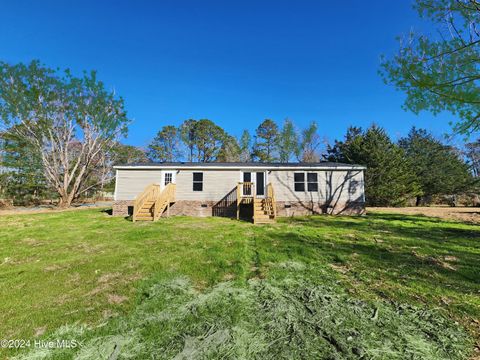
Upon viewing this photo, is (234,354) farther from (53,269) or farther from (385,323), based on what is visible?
(53,269)

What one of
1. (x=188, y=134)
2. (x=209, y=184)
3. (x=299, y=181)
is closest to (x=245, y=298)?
(x=209, y=184)

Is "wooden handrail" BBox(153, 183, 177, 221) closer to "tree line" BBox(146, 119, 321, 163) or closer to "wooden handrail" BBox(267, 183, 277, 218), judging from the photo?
"wooden handrail" BBox(267, 183, 277, 218)

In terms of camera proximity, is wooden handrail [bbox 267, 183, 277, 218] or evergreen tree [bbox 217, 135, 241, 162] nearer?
wooden handrail [bbox 267, 183, 277, 218]

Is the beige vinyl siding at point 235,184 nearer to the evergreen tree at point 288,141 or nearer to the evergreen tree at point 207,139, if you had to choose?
the evergreen tree at point 288,141

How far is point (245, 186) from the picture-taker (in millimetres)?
13117

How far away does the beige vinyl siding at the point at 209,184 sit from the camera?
13.0 metres

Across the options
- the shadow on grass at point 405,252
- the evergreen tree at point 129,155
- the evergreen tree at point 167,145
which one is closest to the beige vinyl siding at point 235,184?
the shadow on grass at point 405,252

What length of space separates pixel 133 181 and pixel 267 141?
20.9m

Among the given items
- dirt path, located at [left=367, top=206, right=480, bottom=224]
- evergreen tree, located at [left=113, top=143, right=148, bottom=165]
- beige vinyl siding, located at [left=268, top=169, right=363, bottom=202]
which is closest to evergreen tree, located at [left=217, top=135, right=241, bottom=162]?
evergreen tree, located at [left=113, top=143, right=148, bottom=165]

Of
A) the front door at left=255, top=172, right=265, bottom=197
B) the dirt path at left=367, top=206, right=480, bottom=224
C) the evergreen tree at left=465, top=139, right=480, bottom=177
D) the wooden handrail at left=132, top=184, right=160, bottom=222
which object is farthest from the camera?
the evergreen tree at left=465, top=139, right=480, bottom=177

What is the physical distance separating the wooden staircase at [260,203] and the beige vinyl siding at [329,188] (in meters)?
1.08

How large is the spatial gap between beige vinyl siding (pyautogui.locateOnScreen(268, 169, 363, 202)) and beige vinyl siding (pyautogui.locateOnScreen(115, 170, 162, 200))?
716 centimetres

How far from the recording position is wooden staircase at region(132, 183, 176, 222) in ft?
35.3

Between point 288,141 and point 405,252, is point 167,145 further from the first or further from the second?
point 405,252
